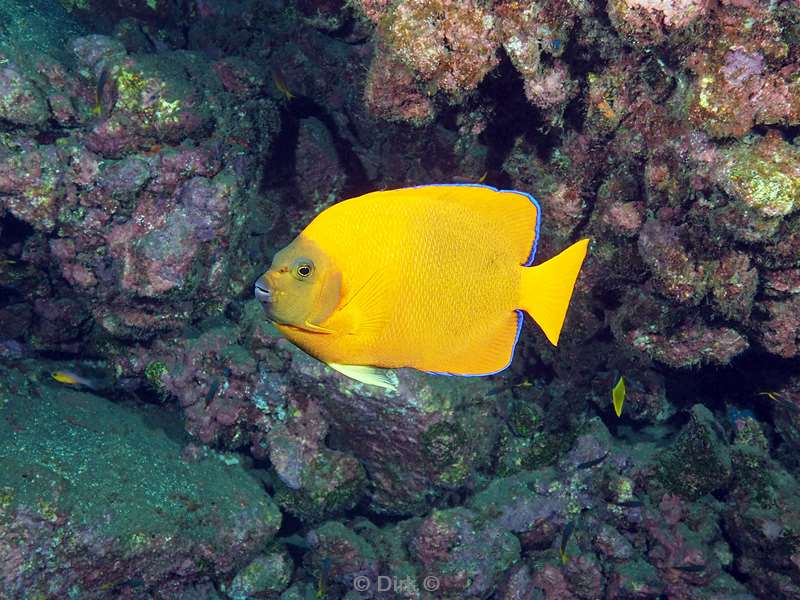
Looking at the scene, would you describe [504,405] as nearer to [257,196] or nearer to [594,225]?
[594,225]

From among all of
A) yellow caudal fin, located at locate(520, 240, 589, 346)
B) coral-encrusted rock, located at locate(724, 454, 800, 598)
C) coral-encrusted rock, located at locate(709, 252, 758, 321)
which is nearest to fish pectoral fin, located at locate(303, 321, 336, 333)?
yellow caudal fin, located at locate(520, 240, 589, 346)

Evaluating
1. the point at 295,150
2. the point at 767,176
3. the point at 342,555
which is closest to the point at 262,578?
the point at 342,555

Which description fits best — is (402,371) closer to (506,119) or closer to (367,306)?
(506,119)

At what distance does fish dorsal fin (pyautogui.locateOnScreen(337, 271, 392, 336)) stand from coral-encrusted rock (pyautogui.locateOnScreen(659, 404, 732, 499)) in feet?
12.6

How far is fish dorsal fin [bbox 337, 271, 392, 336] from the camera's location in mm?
2057

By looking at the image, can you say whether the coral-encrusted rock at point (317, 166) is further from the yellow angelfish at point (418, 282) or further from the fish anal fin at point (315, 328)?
the fish anal fin at point (315, 328)

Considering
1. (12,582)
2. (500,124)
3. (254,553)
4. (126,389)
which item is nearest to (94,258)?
(126,389)

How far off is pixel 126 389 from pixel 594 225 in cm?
502

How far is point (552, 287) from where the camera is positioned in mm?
2189

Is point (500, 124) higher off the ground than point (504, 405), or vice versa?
point (500, 124)

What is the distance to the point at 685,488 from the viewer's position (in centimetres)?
467

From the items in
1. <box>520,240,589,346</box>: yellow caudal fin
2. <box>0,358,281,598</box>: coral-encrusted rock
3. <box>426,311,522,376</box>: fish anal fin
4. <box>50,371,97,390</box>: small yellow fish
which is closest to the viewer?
<box>520,240,589,346</box>: yellow caudal fin

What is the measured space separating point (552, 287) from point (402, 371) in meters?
2.68

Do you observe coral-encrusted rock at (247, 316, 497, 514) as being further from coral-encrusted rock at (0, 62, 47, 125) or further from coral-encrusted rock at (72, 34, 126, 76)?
coral-encrusted rock at (72, 34, 126, 76)
